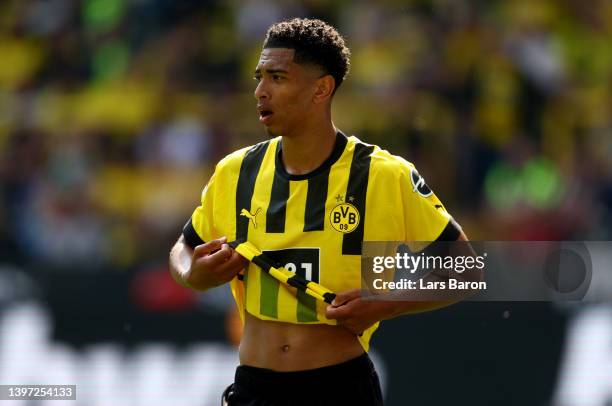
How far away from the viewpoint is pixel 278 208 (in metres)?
4.29

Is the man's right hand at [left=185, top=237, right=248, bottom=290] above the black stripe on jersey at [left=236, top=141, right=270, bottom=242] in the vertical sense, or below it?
below

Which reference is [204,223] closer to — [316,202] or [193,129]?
[316,202]

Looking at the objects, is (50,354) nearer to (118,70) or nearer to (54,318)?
(54,318)

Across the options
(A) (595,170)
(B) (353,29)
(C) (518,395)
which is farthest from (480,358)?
(B) (353,29)

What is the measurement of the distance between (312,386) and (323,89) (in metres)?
1.16

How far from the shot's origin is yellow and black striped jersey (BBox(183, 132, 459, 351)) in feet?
13.8

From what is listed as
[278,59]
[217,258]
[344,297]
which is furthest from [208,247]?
[278,59]

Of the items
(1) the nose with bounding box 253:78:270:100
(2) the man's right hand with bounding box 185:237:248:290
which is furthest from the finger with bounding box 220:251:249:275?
(1) the nose with bounding box 253:78:270:100

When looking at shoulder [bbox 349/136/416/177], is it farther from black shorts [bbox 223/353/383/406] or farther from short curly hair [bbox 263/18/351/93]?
black shorts [bbox 223/353/383/406]

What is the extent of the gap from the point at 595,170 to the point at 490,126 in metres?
0.97

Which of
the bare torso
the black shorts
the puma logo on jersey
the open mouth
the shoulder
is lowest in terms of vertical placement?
the black shorts

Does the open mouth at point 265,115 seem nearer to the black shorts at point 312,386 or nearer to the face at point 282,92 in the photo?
the face at point 282,92

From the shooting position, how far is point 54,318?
7035 millimetres

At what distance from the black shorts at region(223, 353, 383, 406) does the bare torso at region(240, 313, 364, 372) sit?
0.03 meters
